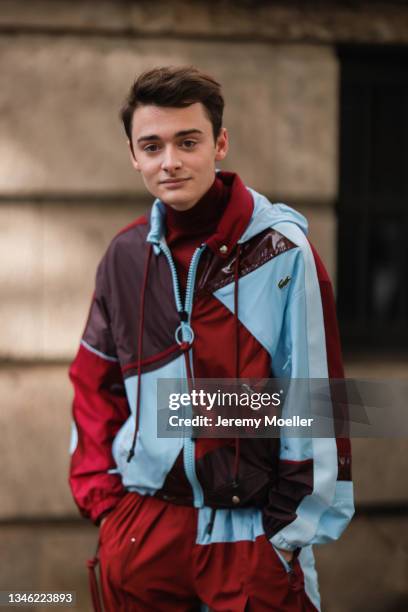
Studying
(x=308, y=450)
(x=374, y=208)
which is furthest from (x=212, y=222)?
(x=374, y=208)

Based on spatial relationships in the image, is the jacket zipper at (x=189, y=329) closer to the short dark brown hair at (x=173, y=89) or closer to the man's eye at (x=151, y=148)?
the man's eye at (x=151, y=148)

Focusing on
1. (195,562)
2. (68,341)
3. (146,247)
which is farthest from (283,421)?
(68,341)

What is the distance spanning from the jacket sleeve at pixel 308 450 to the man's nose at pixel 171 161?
0.37 m

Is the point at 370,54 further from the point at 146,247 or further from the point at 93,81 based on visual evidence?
the point at 146,247

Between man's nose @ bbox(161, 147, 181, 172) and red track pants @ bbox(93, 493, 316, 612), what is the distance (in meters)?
1.04

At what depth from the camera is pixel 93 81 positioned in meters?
3.64

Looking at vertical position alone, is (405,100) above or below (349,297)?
above

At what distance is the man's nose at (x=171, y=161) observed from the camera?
2172mm

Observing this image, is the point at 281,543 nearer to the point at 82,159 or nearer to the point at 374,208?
the point at 82,159

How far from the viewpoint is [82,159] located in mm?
3664

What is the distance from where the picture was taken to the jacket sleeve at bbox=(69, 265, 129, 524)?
8.26ft

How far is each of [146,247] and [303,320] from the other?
0.58m

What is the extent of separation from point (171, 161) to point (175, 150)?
43mm

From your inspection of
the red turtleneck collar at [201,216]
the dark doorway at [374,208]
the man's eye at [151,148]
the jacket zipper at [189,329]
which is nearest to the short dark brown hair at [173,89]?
the man's eye at [151,148]
